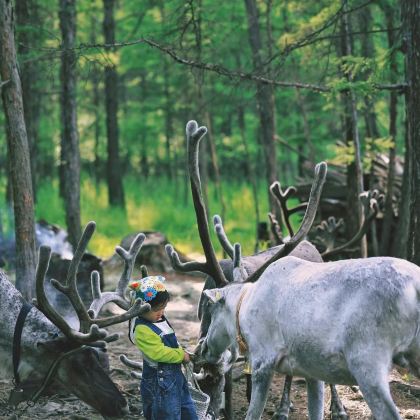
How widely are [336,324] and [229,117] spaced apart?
2148cm

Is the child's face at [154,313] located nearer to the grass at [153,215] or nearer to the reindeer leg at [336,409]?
the reindeer leg at [336,409]

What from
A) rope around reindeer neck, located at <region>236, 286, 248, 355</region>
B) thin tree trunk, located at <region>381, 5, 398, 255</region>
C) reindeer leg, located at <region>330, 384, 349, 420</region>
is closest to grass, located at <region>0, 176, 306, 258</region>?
thin tree trunk, located at <region>381, 5, 398, 255</region>

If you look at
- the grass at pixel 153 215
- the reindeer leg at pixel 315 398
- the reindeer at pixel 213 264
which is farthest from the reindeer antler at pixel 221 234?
the grass at pixel 153 215

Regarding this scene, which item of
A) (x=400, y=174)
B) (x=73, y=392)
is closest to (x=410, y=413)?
(x=73, y=392)

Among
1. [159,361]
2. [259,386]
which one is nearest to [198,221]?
[159,361]

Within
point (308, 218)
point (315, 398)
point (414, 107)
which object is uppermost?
point (414, 107)

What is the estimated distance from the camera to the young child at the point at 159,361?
16.0 feet

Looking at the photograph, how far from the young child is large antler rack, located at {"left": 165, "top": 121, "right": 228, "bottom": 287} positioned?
0.59 m

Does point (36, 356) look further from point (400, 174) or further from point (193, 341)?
point (400, 174)

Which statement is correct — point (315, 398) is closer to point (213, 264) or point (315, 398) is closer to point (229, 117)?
point (213, 264)

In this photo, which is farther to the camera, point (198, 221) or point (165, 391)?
point (198, 221)

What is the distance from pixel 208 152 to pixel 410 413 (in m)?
23.8

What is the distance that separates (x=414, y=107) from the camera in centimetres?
680

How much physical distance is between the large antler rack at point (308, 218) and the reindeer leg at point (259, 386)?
115 cm
